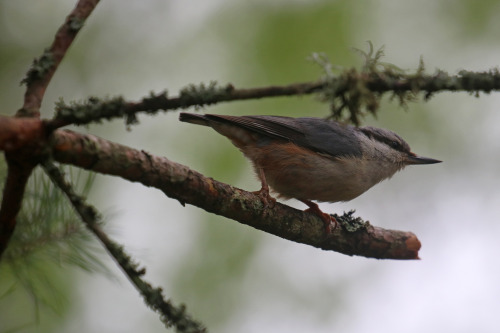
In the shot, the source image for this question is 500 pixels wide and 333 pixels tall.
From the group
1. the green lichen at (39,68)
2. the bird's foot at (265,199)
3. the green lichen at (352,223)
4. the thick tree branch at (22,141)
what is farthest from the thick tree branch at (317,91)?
the green lichen at (352,223)

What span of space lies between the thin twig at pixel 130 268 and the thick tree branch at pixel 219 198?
15 centimetres

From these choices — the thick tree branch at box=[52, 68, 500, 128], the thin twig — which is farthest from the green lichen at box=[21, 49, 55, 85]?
the thin twig

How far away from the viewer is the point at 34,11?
823cm

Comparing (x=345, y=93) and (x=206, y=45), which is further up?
(x=206, y=45)

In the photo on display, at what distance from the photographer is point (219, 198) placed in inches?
130

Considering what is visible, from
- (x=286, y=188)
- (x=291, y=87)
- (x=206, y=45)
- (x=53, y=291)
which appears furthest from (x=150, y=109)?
(x=206, y=45)

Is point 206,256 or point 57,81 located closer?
point 206,256

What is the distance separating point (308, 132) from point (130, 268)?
10.6 feet

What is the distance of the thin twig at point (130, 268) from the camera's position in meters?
2.10

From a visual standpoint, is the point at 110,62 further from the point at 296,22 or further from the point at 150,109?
the point at 150,109

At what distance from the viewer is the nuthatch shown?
16.2 feet

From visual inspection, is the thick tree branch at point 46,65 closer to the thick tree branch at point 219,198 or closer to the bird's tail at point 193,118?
the thick tree branch at point 219,198

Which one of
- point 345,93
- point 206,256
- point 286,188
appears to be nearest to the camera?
point 345,93

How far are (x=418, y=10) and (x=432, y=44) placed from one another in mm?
546
